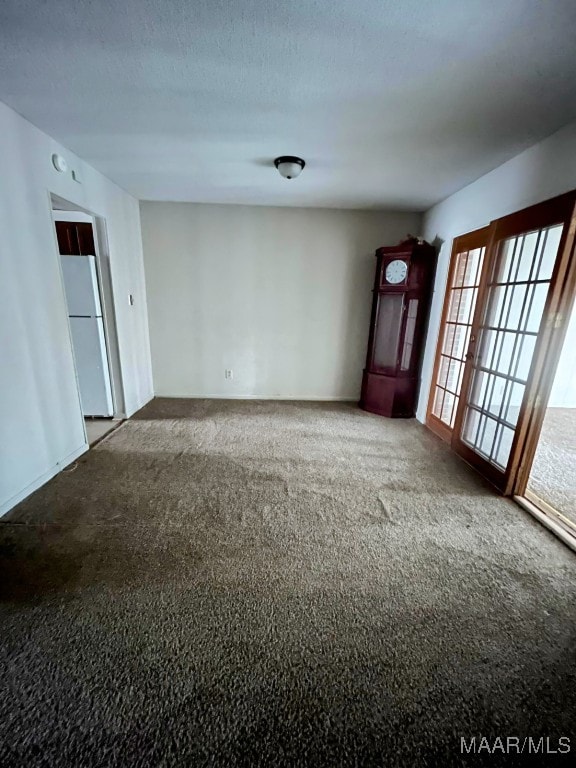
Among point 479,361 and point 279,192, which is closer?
point 479,361

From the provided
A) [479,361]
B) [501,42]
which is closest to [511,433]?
[479,361]

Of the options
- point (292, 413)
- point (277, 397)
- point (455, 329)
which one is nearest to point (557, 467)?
point (455, 329)

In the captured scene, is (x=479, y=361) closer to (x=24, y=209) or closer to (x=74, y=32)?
(x=74, y=32)

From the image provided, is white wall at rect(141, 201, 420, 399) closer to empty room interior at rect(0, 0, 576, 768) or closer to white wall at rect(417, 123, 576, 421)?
empty room interior at rect(0, 0, 576, 768)

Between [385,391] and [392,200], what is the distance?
7.03 ft

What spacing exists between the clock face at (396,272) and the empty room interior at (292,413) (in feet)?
0.07

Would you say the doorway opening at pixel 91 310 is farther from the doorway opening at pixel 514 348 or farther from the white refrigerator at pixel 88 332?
the doorway opening at pixel 514 348

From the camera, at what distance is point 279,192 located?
10.8 feet

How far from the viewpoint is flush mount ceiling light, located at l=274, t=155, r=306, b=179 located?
2423 mm

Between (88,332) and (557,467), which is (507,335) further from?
(88,332)

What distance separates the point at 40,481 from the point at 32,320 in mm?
1129

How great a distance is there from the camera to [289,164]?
2.43 metres

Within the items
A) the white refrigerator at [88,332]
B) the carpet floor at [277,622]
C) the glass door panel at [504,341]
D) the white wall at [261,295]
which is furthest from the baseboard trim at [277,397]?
the carpet floor at [277,622]

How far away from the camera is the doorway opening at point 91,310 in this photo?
3.03 meters
